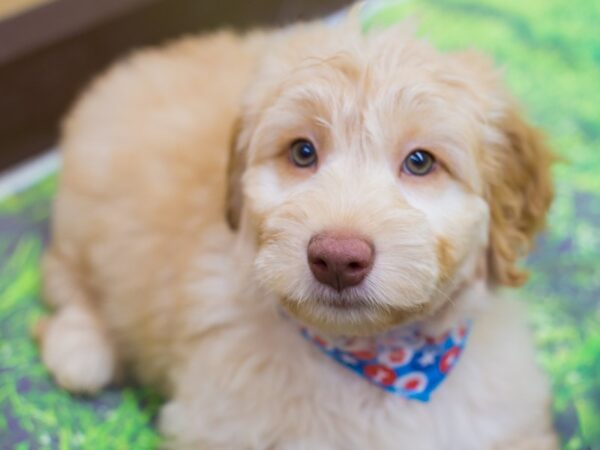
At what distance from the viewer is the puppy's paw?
2385 millimetres

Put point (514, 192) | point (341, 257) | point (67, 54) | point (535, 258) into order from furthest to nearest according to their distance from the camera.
Result: 1. point (67, 54)
2. point (535, 258)
3. point (514, 192)
4. point (341, 257)

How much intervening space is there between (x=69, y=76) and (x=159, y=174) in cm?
118

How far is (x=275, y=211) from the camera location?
5.44ft

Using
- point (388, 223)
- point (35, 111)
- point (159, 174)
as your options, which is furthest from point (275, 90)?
point (35, 111)

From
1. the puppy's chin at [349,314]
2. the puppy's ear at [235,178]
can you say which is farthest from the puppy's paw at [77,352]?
the puppy's chin at [349,314]

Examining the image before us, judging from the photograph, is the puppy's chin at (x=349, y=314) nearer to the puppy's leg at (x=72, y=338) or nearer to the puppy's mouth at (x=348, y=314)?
the puppy's mouth at (x=348, y=314)

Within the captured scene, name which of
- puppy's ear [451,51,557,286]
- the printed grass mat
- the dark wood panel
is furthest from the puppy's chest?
the dark wood panel

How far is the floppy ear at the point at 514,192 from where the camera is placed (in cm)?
186

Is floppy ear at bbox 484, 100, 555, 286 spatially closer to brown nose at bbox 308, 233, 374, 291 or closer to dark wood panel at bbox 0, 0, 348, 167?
brown nose at bbox 308, 233, 374, 291

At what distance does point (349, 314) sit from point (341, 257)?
0.46 ft

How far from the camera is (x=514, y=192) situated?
1899 millimetres

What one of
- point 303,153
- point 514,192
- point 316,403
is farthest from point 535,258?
point 303,153

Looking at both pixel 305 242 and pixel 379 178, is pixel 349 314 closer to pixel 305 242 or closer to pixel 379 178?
pixel 305 242

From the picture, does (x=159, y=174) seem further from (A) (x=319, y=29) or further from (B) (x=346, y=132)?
(B) (x=346, y=132)
